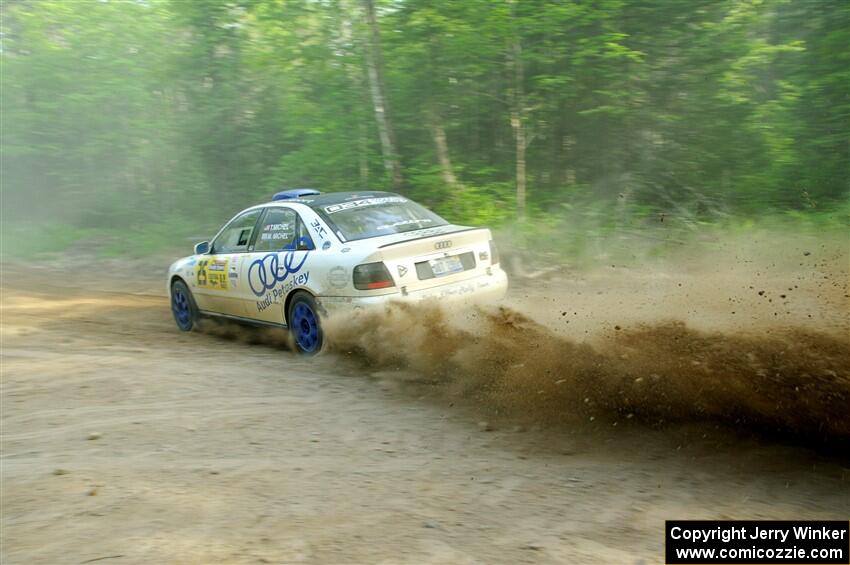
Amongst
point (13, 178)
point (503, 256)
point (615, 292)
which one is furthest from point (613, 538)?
point (13, 178)

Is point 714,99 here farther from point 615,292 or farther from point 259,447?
point 259,447

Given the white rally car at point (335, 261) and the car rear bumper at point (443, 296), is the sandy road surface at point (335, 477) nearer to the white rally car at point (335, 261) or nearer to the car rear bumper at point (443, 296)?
the car rear bumper at point (443, 296)

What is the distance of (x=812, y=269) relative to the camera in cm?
935

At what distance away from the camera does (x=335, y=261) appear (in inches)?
261

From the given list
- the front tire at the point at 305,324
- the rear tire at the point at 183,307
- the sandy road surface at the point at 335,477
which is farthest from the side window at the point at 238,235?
the sandy road surface at the point at 335,477

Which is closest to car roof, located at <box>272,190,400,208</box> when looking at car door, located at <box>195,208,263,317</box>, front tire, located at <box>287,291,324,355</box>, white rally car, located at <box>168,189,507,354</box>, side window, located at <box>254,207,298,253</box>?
white rally car, located at <box>168,189,507,354</box>

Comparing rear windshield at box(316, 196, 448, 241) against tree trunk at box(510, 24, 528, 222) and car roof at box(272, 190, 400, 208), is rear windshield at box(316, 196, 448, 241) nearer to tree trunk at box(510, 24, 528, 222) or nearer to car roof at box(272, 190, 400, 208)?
car roof at box(272, 190, 400, 208)

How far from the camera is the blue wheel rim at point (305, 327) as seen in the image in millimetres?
6844

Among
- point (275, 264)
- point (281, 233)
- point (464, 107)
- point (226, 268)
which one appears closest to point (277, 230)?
point (281, 233)

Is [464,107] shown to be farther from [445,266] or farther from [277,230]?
[445,266]

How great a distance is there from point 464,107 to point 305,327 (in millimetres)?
8951

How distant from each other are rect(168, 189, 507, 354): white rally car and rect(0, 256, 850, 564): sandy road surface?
0.81m

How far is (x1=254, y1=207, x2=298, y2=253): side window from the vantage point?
728cm

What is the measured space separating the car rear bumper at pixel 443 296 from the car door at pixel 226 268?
1607mm
